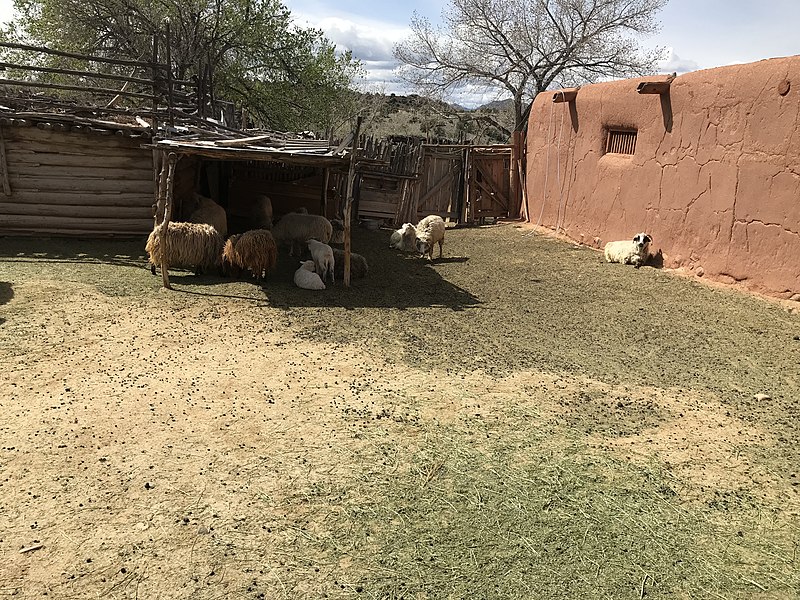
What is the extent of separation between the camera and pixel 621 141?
13.3 m

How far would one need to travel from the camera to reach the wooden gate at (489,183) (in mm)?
17609

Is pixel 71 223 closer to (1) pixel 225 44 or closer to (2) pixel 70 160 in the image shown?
(2) pixel 70 160

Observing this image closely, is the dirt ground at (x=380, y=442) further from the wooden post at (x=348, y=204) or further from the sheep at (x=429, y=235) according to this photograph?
the sheep at (x=429, y=235)

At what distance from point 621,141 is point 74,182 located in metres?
10.9

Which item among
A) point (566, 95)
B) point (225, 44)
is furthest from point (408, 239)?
point (225, 44)

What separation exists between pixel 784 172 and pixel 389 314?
6.29m

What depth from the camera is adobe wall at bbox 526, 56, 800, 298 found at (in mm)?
9484

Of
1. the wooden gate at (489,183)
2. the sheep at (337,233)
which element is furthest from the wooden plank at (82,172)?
the wooden gate at (489,183)

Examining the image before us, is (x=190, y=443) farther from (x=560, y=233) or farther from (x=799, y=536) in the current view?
(x=560, y=233)

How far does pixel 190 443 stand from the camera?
4.99 meters

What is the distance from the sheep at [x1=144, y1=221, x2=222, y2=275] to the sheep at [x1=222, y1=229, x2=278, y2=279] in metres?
0.22

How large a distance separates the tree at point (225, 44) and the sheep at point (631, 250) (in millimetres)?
12359

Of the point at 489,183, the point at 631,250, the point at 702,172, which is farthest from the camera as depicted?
the point at 489,183

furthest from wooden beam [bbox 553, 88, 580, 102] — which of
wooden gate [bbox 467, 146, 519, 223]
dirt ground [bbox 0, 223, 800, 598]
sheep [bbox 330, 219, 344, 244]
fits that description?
dirt ground [bbox 0, 223, 800, 598]
